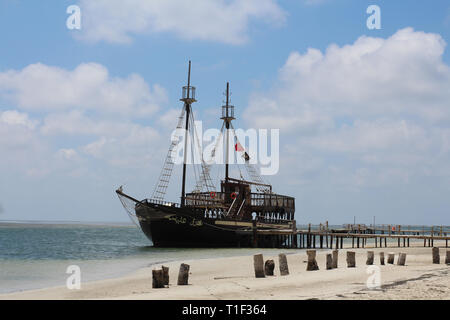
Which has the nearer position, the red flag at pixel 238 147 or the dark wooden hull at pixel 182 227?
the dark wooden hull at pixel 182 227

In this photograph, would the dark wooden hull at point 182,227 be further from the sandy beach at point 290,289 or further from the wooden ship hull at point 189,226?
the sandy beach at point 290,289

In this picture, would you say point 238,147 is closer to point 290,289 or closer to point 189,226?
point 189,226

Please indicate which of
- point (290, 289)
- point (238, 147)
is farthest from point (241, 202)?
point (290, 289)

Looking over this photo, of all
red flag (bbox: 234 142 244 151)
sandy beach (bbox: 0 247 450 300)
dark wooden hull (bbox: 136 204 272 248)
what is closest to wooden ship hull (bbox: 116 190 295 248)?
dark wooden hull (bbox: 136 204 272 248)

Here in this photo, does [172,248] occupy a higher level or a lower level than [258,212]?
lower

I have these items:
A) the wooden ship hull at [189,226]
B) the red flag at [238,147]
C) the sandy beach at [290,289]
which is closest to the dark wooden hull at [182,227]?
the wooden ship hull at [189,226]

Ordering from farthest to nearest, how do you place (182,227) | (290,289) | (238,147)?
1. (238,147)
2. (182,227)
3. (290,289)

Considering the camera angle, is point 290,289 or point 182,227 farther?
Answer: point 182,227

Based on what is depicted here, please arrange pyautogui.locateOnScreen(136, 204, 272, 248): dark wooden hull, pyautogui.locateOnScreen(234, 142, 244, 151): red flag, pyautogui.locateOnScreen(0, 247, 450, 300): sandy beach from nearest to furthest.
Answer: pyautogui.locateOnScreen(0, 247, 450, 300): sandy beach → pyautogui.locateOnScreen(136, 204, 272, 248): dark wooden hull → pyautogui.locateOnScreen(234, 142, 244, 151): red flag

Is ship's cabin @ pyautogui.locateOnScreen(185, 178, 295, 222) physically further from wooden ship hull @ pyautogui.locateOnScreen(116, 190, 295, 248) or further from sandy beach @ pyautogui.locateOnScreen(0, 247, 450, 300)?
sandy beach @ pyautogui.locateOnScreen(0, 247, 450, 300)
